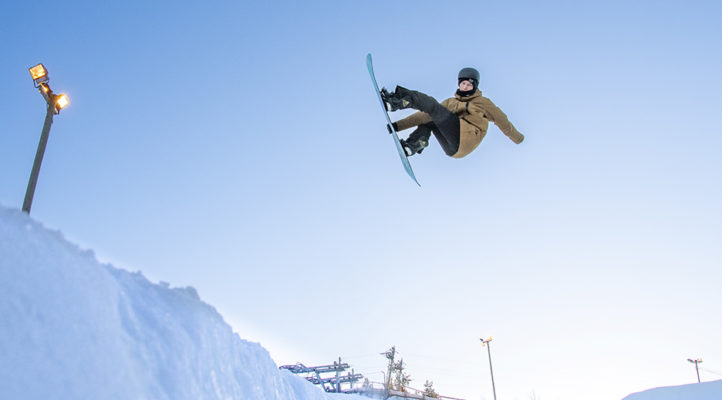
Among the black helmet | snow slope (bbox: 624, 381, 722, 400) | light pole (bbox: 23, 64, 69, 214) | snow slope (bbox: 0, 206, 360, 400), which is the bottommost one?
snow slope (bbox: 624, 381, 722, 400)

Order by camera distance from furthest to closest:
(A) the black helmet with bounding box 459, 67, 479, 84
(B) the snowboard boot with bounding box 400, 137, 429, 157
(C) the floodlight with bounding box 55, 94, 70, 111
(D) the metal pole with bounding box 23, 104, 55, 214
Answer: (C) the floodlight with bounding box 55, 94, 70, 111 < (D) the metal pole with bounding box 23, 104, 55, 214 < (B) the snowboard boot with bounding box 400, 137, 429, 157 < (A) the black helmet with bounding box 459, 67, 479, 84

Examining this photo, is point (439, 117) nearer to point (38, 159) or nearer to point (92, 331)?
point (92, 331)

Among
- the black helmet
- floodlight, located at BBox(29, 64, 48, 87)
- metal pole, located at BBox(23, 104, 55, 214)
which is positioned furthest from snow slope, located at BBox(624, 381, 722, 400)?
floodlight, located at BBox(29, 64, 48, 87)

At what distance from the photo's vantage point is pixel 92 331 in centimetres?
185

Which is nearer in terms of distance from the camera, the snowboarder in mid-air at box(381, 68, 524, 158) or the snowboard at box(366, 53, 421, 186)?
the snowboarder in mid-air at box(381, 68, 524, 158)

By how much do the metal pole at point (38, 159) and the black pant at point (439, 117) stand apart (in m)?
5.15

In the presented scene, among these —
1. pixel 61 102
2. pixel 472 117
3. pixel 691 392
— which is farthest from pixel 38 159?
pixel 691 392

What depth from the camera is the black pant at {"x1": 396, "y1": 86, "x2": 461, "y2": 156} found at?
5309mm

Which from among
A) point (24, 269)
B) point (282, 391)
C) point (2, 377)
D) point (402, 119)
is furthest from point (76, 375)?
point (402, 119)

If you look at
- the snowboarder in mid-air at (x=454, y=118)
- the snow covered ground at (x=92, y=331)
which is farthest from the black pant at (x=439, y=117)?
the snow covered ground at (x=92, y=331)

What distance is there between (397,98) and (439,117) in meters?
0.53

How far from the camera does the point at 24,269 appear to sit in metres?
1.73

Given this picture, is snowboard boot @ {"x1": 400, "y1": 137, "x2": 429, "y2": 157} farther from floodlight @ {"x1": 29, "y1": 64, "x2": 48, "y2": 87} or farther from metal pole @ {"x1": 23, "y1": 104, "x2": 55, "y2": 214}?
floodlight @ {"x1": 29, "y1": 64, "x2": 48, "y2": 87}

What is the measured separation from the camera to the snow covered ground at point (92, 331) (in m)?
1.64
